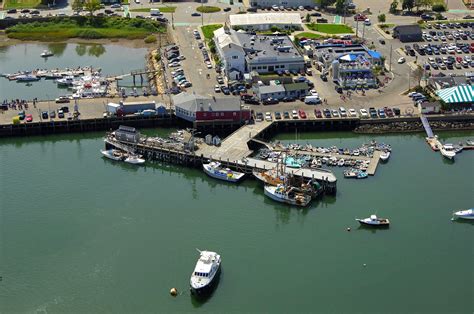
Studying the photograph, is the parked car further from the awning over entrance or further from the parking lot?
the parking lot

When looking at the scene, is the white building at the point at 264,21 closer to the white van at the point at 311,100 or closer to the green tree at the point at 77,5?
the green tree at the point at 77,5

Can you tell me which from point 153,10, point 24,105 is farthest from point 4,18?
point 24,105

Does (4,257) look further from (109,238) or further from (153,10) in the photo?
(153,10)

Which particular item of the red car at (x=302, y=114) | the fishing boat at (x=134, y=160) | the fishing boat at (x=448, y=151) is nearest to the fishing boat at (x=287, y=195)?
the fishing boat at (x=134, y=160)

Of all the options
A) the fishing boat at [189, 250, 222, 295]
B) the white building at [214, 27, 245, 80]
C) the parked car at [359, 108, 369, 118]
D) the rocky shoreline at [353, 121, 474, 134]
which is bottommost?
the fishing boat at [189, 250, 222, 295]

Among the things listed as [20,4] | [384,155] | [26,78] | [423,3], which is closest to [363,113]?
[384,155]

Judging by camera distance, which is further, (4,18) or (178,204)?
(4,18)

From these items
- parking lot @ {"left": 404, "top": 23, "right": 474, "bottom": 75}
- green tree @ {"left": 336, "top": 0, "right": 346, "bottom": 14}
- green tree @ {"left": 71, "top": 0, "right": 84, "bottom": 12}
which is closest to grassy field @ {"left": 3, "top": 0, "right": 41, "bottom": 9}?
green tree @ {"left": 71, "top": 0, "right": 84, "bottom": 12}

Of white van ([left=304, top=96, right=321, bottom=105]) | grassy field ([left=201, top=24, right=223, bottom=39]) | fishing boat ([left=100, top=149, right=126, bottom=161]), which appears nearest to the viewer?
fishing boat ([left=100, top=149, right=126, bottom=161])
